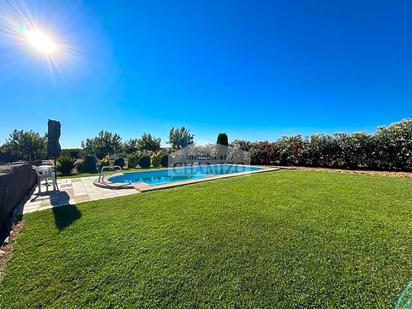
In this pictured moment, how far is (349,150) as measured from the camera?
12016 mm

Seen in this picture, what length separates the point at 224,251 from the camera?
2900mm

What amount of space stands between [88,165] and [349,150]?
62.8ft

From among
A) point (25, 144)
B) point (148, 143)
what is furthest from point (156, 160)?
point (25, 144)

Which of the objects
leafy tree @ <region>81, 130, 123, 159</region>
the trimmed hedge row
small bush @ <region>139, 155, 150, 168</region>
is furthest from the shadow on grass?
leafy tree @ <region>81, 130, 123, 159</region>

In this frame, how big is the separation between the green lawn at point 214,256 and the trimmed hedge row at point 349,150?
817 cm

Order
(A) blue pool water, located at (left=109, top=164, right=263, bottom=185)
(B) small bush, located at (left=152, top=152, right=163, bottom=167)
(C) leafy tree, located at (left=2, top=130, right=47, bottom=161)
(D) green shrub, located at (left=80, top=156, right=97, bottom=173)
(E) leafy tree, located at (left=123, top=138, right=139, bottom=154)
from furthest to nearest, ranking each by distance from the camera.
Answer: (C) leafy tree, located at (left=2, top=130, right=47, bottom=161), (E) leafy tree, located at (left=123, top=138, right=139, bottom=154), (B) small bush, located at (left=152, top=152, right=163, bottom=167), (D) green shrub, located at (left=80, top=156, right=97, bottom=173), (A) blue pool water, located at (left=109, top=164, right=263, bottom=185)

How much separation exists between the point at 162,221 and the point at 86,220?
1.86 meters

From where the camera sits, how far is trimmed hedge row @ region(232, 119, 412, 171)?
33.1 ft

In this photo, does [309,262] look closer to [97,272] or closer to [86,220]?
[97,272]

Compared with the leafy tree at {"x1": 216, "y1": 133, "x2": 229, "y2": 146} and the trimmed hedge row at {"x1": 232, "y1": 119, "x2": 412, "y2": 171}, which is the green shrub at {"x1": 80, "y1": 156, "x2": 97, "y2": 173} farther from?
the trimmed hedge row at {"x1": 232, "y1": 119, "x2": 412, "y2": 171}

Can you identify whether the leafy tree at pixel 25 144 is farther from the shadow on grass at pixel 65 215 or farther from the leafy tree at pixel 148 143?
the shadow on grass at pixel 65 215

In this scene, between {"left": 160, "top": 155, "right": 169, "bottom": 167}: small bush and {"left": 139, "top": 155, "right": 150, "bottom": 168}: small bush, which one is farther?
{"left": 160, "top": 155, "right": 169, "bottom": 167}: small bush

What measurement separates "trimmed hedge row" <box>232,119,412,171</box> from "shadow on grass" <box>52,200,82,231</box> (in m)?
14.9

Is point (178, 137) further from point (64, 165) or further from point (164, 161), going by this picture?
point (64, 165)
